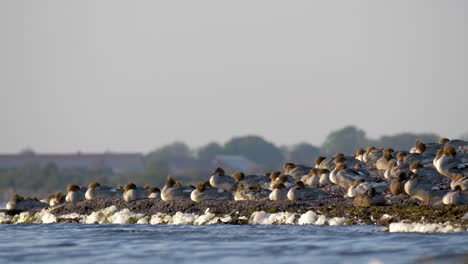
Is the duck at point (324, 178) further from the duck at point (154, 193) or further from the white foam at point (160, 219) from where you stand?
the white foam at point (160, 219)

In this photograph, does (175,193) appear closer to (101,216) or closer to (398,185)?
(101,216)

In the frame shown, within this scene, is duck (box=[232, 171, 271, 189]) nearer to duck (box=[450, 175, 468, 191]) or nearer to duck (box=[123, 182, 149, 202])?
duck (box=[123, 182, 149, 202])

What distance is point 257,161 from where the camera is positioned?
18088cm

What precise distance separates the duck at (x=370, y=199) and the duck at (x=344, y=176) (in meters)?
6.92

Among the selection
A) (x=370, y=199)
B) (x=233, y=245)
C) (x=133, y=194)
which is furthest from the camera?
(x=133, y=194)

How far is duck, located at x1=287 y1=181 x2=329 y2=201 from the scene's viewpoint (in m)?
54.5

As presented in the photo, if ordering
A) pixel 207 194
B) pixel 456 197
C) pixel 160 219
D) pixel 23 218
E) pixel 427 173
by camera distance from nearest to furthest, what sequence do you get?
pixel 456 197, pixel 160 219, pixel 427 173, pixel 207 194, pixel 23 218

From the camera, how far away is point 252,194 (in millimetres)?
57219

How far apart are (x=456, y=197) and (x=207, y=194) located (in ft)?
44.5

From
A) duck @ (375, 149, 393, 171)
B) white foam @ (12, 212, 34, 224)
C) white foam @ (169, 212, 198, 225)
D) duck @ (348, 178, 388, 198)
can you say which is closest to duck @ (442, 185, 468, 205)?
duck @ (348, 178, 388, 198)

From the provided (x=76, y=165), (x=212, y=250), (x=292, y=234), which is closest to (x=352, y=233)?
(x=292, y=234)

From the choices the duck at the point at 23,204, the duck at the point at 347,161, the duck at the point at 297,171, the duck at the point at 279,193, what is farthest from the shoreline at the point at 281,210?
the duck at the point at 297,171

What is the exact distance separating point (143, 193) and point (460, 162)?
1613 centimetres

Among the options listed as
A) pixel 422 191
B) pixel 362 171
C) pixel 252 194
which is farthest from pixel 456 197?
pixel 252 194
